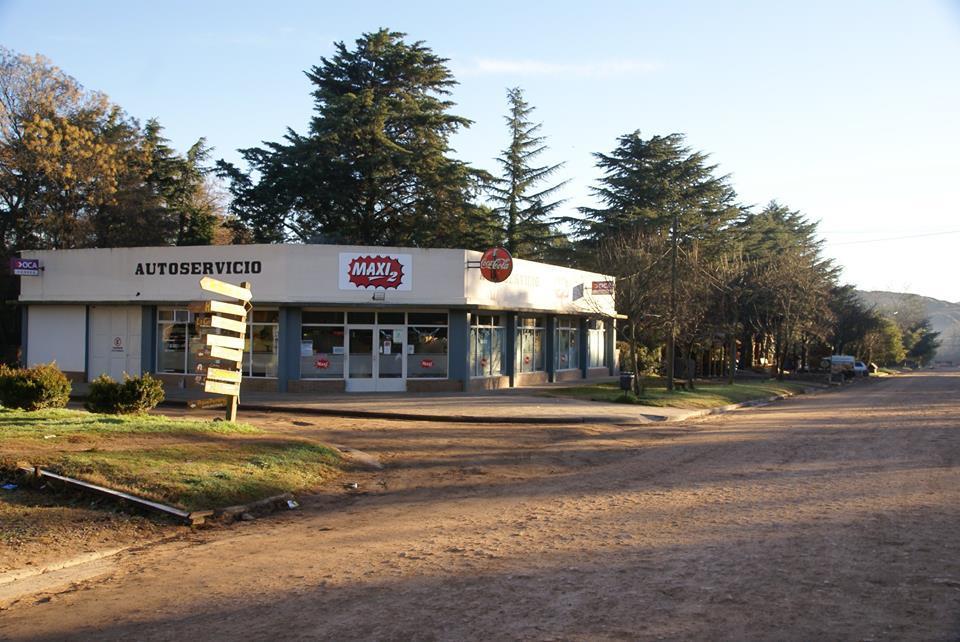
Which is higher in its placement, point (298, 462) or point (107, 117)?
point (107, 117)

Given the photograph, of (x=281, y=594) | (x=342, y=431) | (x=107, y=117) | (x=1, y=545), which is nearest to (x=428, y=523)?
(x=281, y=594)

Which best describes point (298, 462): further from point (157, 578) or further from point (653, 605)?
point (653, 605)

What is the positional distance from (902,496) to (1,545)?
10422mm

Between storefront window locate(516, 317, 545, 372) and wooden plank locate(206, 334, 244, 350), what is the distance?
705 inches

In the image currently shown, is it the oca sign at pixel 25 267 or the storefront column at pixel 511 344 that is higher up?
the oca sign at pixel 25 267

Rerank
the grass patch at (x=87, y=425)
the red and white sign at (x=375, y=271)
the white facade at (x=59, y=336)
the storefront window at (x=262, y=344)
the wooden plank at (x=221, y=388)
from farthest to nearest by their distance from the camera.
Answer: the white facade at (x=59, y=336) < the storefront window at (x=262, y=344) < the red and white sign at (x=375, y=271) < the wooden plank at (x=221, y=388) < the grass patch at (x=87, y=425)

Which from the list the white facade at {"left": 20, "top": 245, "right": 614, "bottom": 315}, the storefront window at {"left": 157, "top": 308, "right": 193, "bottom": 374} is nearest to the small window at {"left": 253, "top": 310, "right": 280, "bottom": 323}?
the white facade at {"left": 20, "top": 245, "right": 614, "bottom": 315}

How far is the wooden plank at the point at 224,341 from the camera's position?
15423 millimetres

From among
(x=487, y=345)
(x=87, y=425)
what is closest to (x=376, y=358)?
(x=487, y=345)

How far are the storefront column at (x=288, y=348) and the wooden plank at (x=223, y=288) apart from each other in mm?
11376

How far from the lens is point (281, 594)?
666 cm

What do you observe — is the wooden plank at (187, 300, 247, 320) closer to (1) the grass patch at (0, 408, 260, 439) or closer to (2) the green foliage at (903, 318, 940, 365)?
(1) the grass patch at (0, 408, 260, 439)

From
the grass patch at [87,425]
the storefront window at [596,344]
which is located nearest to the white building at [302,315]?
the storefront window at [596,344]

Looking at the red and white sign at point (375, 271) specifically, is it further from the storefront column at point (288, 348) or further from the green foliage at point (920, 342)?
the green foliage at point (920, 342)
